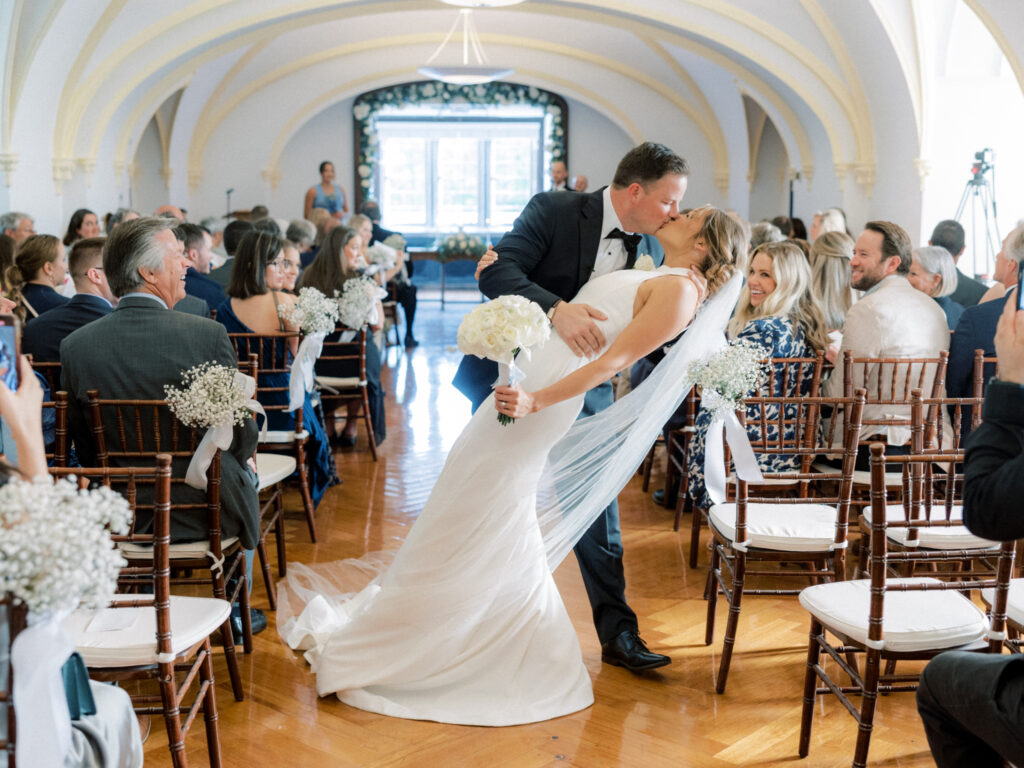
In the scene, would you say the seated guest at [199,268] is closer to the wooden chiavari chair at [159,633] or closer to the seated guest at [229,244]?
the seated guest at [229,244]

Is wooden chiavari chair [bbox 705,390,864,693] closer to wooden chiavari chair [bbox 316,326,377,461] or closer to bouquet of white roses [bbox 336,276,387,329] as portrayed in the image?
bouquet of white roses [bbox 336,276,387,329]

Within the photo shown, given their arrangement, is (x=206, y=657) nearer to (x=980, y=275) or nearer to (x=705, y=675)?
(x=705, y=675)

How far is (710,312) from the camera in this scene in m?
3.51

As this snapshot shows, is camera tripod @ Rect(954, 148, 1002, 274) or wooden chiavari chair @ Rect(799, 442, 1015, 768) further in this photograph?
camera tripod @ Rect(954, 148, 1002, 274)

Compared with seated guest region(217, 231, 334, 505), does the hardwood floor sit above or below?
below

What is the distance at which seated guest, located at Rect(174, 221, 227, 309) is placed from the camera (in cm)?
595

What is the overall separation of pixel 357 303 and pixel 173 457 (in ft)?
9.72

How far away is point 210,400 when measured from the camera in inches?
126

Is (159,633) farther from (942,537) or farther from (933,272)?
(933,272)

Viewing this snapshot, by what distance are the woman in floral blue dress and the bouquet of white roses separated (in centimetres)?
221

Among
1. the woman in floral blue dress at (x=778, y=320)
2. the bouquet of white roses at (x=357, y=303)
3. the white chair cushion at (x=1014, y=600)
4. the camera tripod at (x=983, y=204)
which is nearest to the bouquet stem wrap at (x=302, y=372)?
the bouquet of white roses at (x=357, y=303)

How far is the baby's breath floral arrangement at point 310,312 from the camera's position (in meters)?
5.09

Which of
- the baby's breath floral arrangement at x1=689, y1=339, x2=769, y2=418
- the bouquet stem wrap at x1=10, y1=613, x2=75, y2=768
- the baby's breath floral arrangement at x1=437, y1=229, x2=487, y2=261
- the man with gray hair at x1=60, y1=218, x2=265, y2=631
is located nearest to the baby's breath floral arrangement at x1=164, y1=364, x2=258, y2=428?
the man with gray hair at x1=60, y1=218, x2=265, y2=631

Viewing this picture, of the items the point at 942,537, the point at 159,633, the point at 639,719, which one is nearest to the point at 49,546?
the point at 159,633
